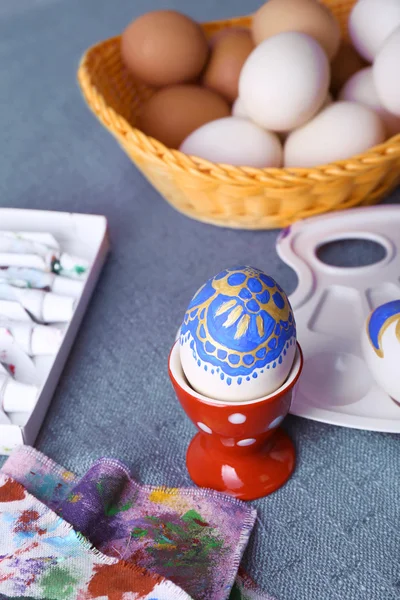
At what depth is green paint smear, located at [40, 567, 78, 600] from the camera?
459 millimetres

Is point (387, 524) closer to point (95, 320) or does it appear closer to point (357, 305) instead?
point (357, 305)

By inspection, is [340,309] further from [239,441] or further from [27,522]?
[27,522]

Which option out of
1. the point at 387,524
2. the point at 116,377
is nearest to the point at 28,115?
the point at 116,377

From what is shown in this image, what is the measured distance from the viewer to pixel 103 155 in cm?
103

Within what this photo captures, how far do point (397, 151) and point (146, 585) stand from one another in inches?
19.3

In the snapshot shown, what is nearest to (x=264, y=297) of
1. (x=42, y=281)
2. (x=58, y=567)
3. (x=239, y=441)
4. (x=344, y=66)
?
(x=239, y=441)

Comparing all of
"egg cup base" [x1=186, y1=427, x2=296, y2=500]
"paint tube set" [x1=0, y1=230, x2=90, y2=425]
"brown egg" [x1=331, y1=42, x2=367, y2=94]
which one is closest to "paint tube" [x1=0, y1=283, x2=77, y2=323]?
"paint tube set" [x1=0, y1=230, x2=90, y2=425]

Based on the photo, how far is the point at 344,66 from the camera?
92 centimetres

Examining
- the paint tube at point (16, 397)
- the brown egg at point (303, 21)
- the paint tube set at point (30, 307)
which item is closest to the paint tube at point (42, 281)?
the paint tube set at point (30, 307)

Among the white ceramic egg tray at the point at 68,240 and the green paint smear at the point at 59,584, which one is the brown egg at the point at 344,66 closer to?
the white ceramic egg tray at the point at 68,240

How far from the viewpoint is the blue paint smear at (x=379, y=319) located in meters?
0.55

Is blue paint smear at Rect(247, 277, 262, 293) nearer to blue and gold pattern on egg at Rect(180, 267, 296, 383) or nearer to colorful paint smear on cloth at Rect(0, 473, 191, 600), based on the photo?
blue and gold pattern on egg at Rect(180, 267, 296, 383)

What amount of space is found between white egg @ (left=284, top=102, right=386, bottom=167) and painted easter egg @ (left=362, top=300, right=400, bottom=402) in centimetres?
26

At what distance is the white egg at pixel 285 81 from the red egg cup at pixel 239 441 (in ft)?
1.14
